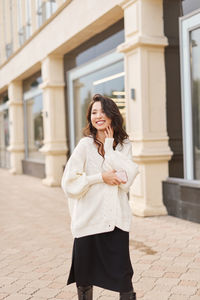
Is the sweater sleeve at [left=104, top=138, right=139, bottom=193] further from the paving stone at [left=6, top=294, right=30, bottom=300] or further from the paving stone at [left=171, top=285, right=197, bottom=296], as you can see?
the paving stone at [left=6, top=294, right=30, bottom=300]

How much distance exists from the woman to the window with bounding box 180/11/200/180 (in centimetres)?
432

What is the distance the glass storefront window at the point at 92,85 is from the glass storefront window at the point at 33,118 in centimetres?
294

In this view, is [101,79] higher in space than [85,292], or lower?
higher

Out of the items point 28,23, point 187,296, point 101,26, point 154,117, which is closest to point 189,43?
point 154,117

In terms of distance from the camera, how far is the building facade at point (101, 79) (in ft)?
23.9

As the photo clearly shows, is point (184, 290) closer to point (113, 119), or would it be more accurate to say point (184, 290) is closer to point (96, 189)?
point (96, 189)

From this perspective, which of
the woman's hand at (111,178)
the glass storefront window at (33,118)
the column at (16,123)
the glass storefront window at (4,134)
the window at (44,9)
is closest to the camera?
the woman's hand at (111,178)

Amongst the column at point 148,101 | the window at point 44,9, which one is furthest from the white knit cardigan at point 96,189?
the window at point 44,9

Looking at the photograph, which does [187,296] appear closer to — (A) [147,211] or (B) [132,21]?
(A) [147,211]

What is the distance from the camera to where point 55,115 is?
40.3ft

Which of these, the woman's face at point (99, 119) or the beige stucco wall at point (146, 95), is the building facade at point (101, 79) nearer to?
the beige stucco wall at point (146, 95)

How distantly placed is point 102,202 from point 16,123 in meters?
14.7

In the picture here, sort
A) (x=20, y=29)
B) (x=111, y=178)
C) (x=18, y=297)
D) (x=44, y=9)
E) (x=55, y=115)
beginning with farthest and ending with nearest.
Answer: (x=20, y=29) → (x=44, y=9) → (x=55, y=115) → (x=18, y=297) → (x=111, y=178)

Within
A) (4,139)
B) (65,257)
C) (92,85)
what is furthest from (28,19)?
(65,257)
